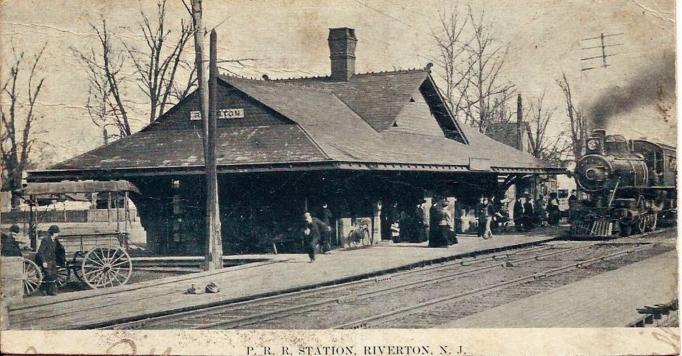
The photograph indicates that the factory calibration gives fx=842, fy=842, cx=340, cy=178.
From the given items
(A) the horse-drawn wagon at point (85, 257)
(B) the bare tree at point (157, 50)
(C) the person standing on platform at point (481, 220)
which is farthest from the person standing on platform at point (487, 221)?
(A) the horse-drawn wagon at point (85, 257)

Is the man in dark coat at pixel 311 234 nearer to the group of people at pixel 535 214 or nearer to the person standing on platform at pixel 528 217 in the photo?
the group of people at pixel 535 214

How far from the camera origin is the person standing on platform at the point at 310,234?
18078 millimetres

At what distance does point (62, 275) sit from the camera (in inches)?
598

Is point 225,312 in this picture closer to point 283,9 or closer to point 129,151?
point 283,9

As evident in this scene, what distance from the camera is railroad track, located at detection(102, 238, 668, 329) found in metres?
11.8

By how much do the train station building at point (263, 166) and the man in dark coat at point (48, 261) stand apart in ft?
11.3

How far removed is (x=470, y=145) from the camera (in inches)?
1025

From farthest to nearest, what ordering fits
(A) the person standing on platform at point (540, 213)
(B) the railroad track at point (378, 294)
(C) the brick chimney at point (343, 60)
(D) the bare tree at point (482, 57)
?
(A) the person standing on platform at point (540, 213) < (C) the brick chimney at point (343, 60) < (D) the bare tree at point (482, 57) < (B) the railroad track at point (378, 294)

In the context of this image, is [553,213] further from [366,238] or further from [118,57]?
[118,57]

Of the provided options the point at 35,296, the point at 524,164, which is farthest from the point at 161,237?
the point at 524,164

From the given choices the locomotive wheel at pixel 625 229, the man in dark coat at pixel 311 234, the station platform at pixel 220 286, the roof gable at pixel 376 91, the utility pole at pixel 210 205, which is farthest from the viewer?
the locomotive wheel at pixel 625 229

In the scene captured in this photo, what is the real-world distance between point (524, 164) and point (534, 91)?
31.3 ft

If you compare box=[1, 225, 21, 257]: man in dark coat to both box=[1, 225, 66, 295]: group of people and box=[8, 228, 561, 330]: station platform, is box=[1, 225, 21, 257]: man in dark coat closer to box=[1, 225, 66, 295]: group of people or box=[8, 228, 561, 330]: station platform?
box=[8, 228, 561, 330]: station platform

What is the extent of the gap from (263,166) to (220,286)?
15.5ft
